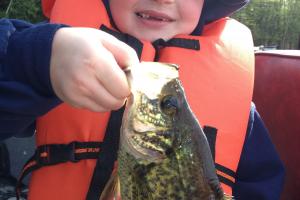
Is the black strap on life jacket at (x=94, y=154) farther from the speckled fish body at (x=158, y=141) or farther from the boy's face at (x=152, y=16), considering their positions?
the speckled fish body at (x=158, y=141)

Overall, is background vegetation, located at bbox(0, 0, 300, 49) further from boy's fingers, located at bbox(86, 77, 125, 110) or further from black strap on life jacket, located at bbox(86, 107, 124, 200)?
boy's fingers, located at bbox(86, 77, 125, 110)

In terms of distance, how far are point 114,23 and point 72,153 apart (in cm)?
82

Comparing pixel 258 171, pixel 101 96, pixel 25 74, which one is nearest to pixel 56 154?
pixel 25 74

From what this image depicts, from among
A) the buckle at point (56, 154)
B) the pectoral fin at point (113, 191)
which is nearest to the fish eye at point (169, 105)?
the pectoral fin at point (113, 191)

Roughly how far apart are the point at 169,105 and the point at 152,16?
1.11m

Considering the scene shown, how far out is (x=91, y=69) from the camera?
1.47m

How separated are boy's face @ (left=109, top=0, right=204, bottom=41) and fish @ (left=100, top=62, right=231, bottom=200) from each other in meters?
1.00

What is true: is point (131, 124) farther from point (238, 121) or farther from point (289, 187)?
point (289, 187)

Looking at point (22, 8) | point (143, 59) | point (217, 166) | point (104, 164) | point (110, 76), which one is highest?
point (110, 76)

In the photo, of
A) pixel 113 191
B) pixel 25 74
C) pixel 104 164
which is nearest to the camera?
pixel 113 191

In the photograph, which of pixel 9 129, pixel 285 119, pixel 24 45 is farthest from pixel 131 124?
pixel 285 119

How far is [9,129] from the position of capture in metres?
1.94

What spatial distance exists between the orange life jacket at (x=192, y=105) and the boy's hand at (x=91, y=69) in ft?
2.32

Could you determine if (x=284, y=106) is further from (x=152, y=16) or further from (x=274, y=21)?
(x=274, y=21)
